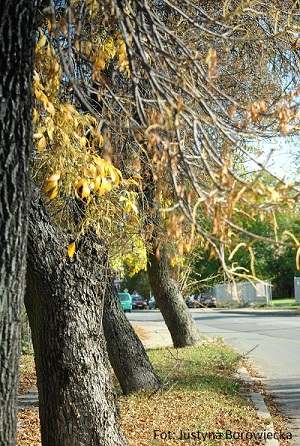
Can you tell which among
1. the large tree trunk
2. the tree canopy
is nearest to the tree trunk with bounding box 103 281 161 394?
the tree canopy

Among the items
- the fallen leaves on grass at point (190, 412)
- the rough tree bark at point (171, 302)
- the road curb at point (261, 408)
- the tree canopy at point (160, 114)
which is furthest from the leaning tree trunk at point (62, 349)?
the rough tree bark at point (171, 302)

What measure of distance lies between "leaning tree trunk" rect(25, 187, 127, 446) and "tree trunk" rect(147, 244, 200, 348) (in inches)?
335

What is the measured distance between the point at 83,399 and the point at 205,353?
393 inches

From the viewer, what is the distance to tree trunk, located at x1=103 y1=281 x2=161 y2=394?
10.6 m

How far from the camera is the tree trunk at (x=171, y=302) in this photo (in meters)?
16.2

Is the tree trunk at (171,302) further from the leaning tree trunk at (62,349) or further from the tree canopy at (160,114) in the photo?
the leaning tree trunk at (62,349)

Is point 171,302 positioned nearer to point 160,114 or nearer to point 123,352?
point 123,352

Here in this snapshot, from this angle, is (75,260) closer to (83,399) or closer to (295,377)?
(83,399)

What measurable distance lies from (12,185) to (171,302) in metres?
13.6

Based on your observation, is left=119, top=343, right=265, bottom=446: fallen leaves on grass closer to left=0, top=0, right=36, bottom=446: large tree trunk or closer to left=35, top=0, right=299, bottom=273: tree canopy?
left=35, top=0, right=299, bottom=273: tree canopy

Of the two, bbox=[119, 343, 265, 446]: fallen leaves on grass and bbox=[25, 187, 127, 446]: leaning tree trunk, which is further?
bbox=[119, 343, 265, 446]: fallen leaves on grass

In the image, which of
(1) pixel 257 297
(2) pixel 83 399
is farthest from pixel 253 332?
(1) pixel 257 297

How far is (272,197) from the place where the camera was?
10.9 ft

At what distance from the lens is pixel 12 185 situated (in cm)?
353
